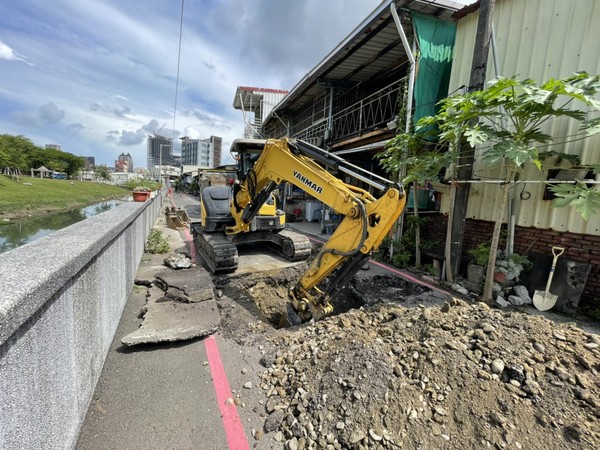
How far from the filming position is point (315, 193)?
12.6ft

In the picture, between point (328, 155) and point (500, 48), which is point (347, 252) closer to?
point (328, 155)

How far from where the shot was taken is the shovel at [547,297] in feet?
14.7

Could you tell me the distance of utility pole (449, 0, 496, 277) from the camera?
5270 mm

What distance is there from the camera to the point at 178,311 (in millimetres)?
3783

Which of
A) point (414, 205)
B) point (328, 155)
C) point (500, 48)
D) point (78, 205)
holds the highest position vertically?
point (500, 48)

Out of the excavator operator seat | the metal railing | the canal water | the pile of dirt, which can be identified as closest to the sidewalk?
the pile of dirt

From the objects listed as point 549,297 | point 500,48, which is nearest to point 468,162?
point 500,48

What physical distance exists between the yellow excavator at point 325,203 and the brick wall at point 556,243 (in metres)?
3.14

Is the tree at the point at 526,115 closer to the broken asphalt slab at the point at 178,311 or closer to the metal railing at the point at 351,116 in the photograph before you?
the metal railing at the point at 351,116

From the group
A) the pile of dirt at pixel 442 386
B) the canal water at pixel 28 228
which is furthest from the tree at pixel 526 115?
the canal water at pixel 28 228

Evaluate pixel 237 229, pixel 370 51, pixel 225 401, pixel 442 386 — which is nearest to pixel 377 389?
pixel 442 386

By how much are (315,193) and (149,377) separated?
275 centimetres

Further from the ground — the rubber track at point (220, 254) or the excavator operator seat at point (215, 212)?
the excavator operator seat at point (215, 212)

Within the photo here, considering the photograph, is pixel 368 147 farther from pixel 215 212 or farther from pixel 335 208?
pixel 335 208
